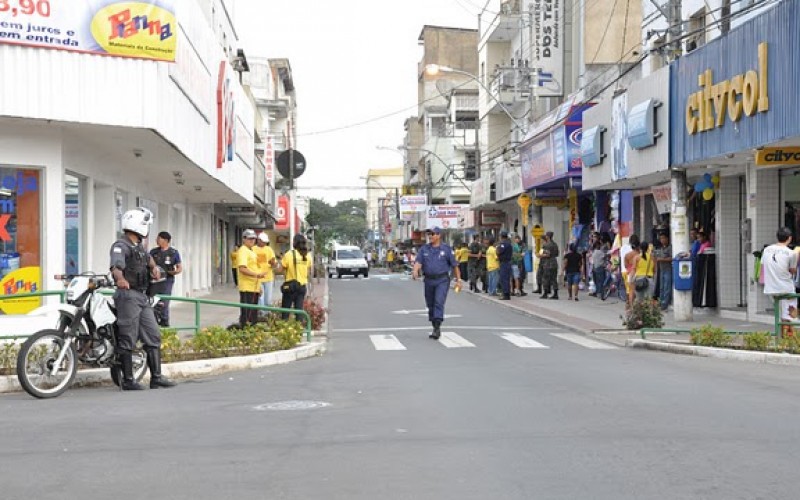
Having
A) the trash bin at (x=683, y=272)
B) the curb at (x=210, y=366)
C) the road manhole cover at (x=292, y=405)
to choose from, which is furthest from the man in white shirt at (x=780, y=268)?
the road manhole cover at (x=292, y=405)

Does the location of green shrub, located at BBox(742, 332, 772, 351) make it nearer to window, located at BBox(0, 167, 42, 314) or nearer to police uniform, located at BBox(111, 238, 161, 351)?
police uniform, located at BBox(111, 238, 161, 351)

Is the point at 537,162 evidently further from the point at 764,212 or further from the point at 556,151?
the point at 764,212

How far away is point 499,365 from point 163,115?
661 cm

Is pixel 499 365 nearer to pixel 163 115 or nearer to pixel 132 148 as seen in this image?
pixel 163 115

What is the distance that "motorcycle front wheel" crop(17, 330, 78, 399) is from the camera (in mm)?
10109

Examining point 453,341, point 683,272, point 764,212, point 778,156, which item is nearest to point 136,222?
point 453,341

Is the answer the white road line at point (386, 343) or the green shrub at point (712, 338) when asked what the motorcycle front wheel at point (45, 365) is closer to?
the white road line at point (386, 343)

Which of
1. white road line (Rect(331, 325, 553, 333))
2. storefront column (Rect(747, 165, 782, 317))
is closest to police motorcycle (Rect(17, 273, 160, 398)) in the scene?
white road line (Rect(331, 325, 553, 333))

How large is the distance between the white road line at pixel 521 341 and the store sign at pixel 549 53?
2125 cm

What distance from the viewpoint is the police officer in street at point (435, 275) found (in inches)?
681

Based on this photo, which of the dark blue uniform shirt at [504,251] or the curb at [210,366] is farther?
the dark blue uniform shirt at [504,251]

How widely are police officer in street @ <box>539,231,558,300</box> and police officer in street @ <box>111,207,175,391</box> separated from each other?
18.5 m

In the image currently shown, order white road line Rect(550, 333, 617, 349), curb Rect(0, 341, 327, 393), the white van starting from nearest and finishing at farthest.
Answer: curb Rect(0, 341, 327, 393) < white road line Rect(550, 333, 617, 349) < the white van

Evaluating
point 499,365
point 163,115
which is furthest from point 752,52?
point 163,115
